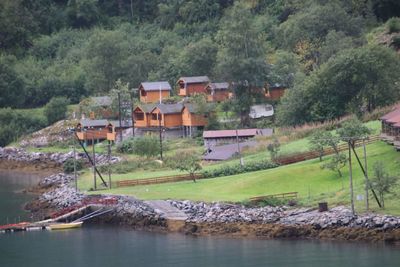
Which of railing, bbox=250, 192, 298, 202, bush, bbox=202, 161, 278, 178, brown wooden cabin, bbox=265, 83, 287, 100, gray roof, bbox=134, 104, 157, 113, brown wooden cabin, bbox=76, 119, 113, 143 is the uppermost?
brown wooden cabin, bbox=265, 83, 287, 100

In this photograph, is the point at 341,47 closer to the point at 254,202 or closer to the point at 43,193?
the point at 43,193

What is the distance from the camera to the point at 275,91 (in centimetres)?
10556

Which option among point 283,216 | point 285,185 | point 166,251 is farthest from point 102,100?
point 166,251

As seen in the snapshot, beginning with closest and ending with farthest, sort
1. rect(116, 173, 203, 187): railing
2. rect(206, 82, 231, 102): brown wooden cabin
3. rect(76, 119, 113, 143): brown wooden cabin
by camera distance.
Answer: rect(116, 173, 203, 187): railing → rect(76, 119, 113, 143): brown wooden cabin → rect(206, 82, 231, 102): brown wooden cabin

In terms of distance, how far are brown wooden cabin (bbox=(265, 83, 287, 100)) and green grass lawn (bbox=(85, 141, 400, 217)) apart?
2996 cm

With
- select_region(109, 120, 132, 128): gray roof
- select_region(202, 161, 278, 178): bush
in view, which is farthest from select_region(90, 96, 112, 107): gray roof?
select_region(202, 161, 278, 178): bush

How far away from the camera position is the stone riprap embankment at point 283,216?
2335 inches

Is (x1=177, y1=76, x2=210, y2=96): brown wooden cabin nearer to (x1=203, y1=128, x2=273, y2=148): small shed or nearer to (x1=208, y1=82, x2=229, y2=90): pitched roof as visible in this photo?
(x1=208, y1=82, x2=229, y2=90): pitched roof

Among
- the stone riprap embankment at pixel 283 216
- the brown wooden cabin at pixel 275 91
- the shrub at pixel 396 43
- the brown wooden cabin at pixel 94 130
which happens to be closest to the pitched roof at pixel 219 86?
the brown wooden cabin at pixel 275 91

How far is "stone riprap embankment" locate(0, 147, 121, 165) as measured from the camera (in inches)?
3821

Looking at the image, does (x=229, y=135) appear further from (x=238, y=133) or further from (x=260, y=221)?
(x=260, y=221)

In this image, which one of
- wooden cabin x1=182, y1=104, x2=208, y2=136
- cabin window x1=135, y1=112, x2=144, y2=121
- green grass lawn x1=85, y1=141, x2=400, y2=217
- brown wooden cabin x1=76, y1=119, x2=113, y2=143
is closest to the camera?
green grass lawn x1=85, y1=141, x2=400, y2=217

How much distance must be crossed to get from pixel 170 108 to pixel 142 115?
3.99 m

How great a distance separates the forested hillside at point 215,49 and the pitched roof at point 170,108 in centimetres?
507
